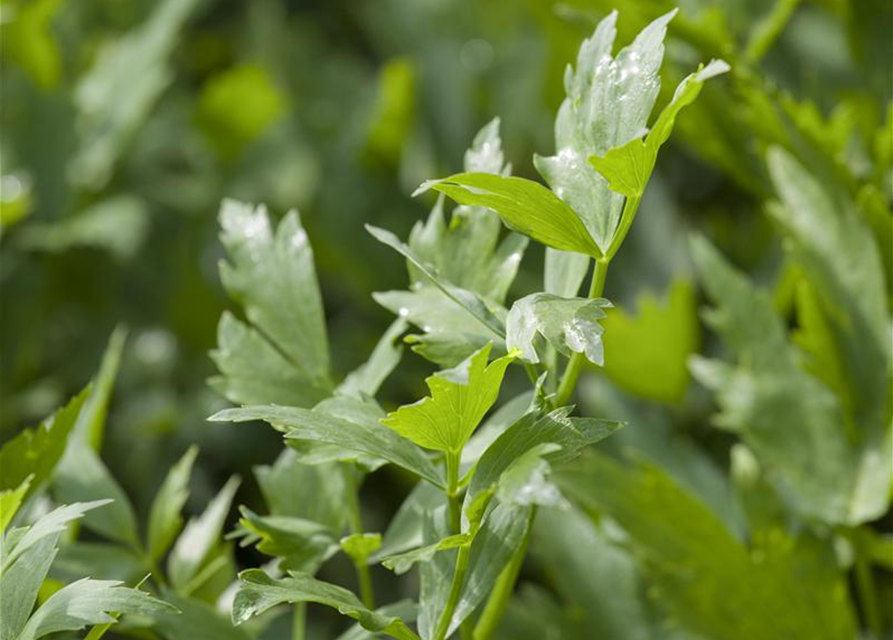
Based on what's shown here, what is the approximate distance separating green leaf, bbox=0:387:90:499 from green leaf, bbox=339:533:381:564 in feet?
0.34

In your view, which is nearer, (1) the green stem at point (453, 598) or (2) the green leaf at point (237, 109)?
(1) the green stem at point (453, 598)

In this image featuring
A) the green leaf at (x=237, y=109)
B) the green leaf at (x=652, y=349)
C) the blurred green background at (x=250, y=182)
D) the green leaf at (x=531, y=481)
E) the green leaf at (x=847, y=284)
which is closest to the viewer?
the green leaf at (x=531, y=481)

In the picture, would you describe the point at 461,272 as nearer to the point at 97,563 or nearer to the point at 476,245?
the point at 476,245

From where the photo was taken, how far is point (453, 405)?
344 millimetres

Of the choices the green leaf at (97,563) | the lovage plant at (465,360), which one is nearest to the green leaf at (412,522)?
the lovage plant at (465,360)

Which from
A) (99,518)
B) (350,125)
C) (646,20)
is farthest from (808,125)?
(350,125)

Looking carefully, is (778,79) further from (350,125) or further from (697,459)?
(350,125)

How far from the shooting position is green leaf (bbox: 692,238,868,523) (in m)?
0.53

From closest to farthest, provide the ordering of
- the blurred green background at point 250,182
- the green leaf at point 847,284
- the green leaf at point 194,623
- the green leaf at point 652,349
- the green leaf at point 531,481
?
the green leaf at point 531,481
the green leaf at point 194,623
the green leaf at point 847,284
the green leaf at point 652,349
the blurred green background at point 250,182

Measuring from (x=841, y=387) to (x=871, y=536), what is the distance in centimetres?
7

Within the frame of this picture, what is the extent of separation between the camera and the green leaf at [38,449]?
1.34ft

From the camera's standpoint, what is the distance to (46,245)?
791 millimetres

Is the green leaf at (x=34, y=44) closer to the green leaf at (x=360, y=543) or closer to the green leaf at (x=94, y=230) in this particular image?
the green leaf at (x=94, y=230)

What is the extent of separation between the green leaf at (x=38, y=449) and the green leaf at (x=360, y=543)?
0.34 ft
